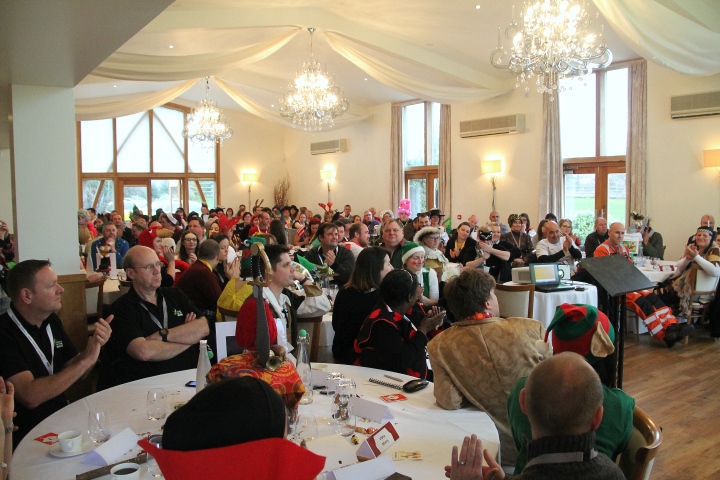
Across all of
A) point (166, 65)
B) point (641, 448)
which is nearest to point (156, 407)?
point (641, 448)

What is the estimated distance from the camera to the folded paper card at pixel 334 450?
203 centimetres

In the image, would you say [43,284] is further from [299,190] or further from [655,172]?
[299,190]

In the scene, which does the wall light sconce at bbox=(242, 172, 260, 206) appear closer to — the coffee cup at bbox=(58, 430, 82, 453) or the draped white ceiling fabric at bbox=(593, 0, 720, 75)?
the draped white ceiling fabric at bbox=(593, 0, 720, 75)

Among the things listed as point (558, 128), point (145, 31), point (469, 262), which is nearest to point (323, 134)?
point (558, 128)

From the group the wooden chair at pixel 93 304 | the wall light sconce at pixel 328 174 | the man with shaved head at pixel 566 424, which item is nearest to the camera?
the man with shaved head at pixel 566 424

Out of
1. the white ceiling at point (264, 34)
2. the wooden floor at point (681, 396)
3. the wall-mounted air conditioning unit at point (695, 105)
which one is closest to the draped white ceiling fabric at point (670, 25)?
the white ceiling at point (264, 34)

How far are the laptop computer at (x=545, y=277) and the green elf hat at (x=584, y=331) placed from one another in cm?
297

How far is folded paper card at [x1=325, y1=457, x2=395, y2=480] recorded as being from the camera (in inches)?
73.7

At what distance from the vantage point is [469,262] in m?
6.99

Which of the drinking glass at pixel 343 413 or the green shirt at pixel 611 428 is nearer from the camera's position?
the green shirt at pixel 611 428

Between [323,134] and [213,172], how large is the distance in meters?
3.88

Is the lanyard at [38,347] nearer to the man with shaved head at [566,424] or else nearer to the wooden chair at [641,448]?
the man with shaved head at [566,424]

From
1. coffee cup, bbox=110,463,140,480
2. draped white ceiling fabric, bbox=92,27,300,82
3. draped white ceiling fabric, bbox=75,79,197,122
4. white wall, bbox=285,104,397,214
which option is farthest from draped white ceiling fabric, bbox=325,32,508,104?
coffee cup, bbox=110,463,140,480

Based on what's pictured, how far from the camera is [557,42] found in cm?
634
